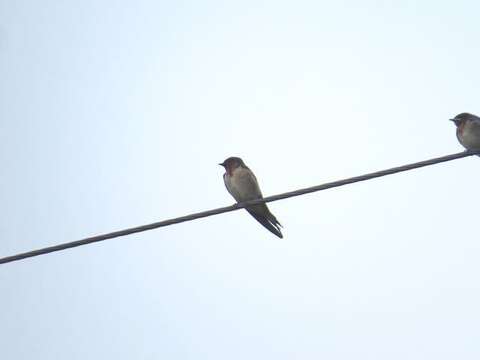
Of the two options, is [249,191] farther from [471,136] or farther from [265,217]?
[471,136]

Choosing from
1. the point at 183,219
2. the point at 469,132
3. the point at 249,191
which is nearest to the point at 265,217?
the point at 249,191

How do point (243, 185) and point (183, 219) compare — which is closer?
point (183, 219)

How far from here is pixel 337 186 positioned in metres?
5.28

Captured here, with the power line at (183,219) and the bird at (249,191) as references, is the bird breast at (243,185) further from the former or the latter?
the power line at (183,219)

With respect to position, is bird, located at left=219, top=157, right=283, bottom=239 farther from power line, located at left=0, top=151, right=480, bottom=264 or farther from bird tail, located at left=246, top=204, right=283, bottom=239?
power line, located at left=0, top=151, right=480, bottom=264

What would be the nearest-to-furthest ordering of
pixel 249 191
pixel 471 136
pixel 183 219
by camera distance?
1. pixel 183 219
2. pixel 471 136
3. pixel 249 191

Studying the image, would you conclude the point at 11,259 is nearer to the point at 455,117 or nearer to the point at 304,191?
the point at 304,191

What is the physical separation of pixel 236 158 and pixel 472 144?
280cm

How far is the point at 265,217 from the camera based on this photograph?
894 cm

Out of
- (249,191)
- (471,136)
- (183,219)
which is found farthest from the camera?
(249,191)

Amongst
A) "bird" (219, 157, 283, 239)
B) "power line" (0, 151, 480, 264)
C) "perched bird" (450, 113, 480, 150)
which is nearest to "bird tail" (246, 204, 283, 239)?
"bird" (219, 157, 283, 239)

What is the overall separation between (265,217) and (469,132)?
2.52m

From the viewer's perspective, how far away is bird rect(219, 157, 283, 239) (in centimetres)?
888

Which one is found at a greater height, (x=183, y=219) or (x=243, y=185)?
(x=243, y=185)
